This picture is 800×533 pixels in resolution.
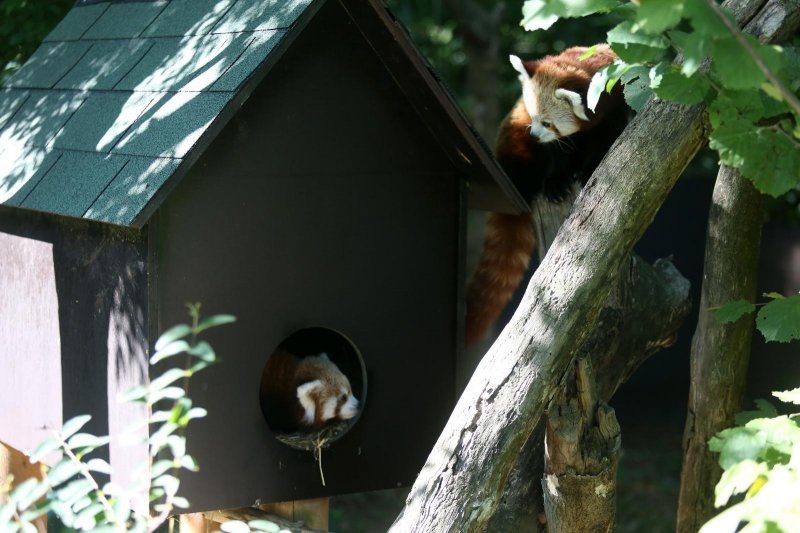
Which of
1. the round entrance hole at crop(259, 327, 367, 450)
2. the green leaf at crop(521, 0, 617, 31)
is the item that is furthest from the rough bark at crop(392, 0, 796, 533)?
the green leaf at crop(521, 0, 617, 31)

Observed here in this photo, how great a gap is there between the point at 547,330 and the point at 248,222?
0.83 m

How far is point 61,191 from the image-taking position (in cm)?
275

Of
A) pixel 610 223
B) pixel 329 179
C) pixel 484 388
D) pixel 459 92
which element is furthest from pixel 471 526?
pixel 459 92

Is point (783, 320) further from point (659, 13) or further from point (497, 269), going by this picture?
point (497, 269)

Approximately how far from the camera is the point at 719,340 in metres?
3.21

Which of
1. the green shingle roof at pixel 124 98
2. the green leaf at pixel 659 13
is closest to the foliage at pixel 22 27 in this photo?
the green shingle roof at pixel 124 98

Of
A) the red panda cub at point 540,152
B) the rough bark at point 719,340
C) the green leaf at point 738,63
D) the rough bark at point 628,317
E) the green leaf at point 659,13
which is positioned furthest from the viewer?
the red panda cub at point 540,152

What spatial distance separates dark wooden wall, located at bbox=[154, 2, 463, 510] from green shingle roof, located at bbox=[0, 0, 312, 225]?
0.42 feet

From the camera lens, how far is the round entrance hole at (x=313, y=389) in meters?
3.04

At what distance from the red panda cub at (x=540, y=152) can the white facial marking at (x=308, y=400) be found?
539 mm

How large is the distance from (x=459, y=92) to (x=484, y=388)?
598cm

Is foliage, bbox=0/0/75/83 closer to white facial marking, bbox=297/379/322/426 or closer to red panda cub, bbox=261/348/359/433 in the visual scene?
red panda cub, bbox=261/348/359/433

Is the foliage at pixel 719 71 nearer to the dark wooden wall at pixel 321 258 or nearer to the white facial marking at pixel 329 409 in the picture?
the dark wooden wall at pixel 321 258

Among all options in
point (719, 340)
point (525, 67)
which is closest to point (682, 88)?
point (719, 340)
